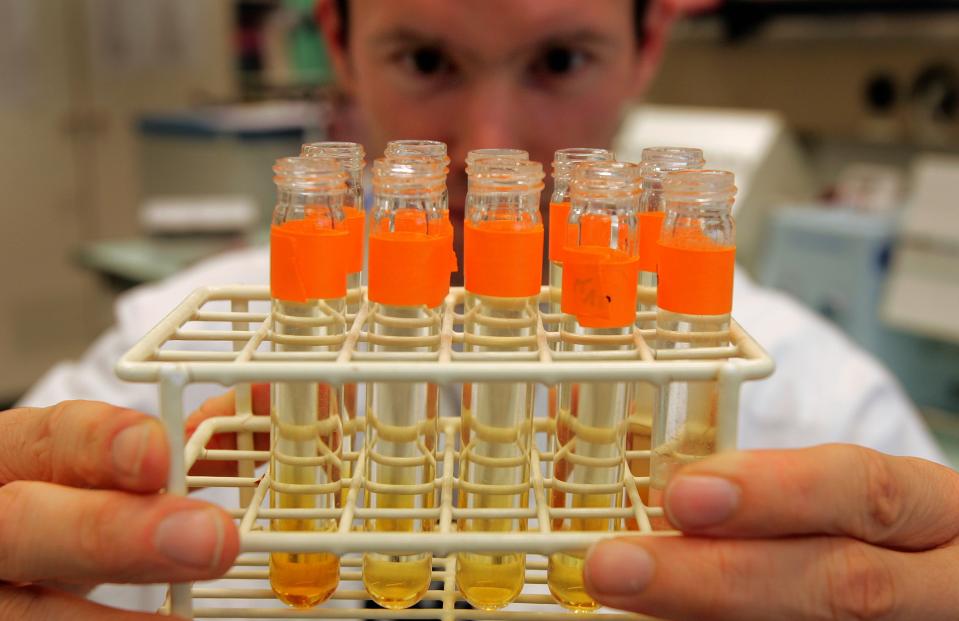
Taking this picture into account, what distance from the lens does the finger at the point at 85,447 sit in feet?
1.37

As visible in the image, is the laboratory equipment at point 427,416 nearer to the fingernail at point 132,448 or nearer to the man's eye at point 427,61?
the fingernail at point 132,448

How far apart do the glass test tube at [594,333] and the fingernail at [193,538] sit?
0.55ft

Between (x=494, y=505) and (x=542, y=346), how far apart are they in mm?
92

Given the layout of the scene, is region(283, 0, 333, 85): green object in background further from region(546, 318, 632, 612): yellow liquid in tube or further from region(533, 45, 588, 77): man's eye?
region(546, 318, 632, 612): yellow liquid in tube

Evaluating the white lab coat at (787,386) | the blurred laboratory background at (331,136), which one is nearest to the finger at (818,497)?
the white lab coat at (787,386)

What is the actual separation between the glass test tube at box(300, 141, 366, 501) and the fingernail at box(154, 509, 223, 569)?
9cm

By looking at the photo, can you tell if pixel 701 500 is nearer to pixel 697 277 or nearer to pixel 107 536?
pixel 697 277

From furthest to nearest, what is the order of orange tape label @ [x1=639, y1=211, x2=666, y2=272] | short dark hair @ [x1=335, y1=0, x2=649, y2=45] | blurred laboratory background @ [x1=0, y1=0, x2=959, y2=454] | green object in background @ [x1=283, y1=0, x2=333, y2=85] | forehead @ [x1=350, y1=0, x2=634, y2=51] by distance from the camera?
green object in background @ [x1=283, y1=0, x2=333, y2=85], blurred laboratory background @ [x1=0, y1=0, x2=959, y2=454], short dark hair @ [x1=335, y1=0, x2=649, y2=45], forehead @ [x1=350, y1=0, x2=634, y2=51], orange tape label @ [x1=639, y1=211, x2=666, y2=272]

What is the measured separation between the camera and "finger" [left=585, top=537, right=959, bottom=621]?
0.41 meters

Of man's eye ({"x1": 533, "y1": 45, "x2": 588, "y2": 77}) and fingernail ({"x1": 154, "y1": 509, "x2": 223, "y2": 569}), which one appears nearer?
fingernail ({"x1": 154, "y1": 509, "x2": 223, "y2": 569})

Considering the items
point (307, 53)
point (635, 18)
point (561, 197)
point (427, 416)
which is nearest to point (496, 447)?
point (427, 416)

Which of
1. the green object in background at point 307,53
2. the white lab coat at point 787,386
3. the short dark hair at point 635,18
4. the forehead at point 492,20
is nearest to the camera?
the forehead at point 492,20

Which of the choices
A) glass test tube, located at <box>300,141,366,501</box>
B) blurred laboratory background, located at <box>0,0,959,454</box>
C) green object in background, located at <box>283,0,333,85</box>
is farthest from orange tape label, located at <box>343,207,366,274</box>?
green object in background, located at <box>283,0,333,85</box>

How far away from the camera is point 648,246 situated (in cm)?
51
